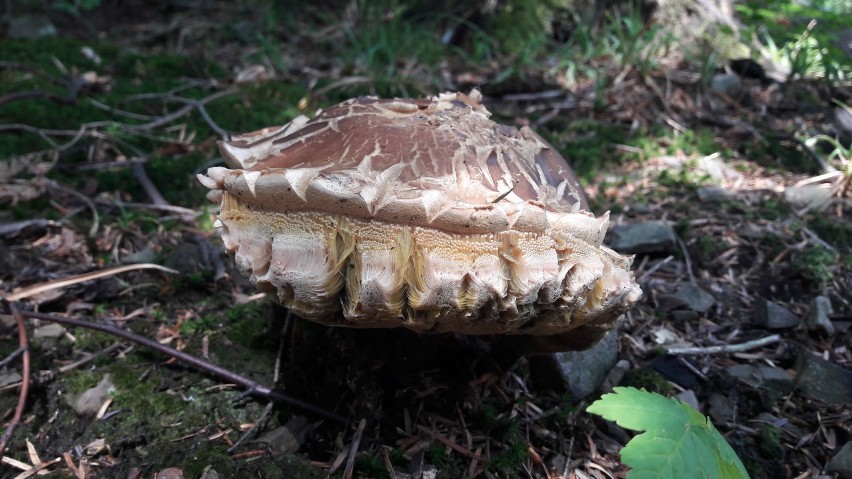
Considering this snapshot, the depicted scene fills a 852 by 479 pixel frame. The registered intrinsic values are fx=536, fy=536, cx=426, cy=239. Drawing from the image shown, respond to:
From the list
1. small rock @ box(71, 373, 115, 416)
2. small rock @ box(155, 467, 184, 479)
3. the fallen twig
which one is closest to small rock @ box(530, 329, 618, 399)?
small rock @ box(155, 467, 184, 479)

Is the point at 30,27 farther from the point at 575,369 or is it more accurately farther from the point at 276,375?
the point at 575,369

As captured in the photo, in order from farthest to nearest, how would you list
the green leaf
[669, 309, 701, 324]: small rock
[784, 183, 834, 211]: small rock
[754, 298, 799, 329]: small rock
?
1. [784, 183, 834, 211]: small rock
2. [669, 309, 701, 324]: small rock
3. [754, 298, 799, 329]: small rock
4. the green leaf

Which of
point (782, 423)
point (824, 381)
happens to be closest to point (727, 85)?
point (824, 381)

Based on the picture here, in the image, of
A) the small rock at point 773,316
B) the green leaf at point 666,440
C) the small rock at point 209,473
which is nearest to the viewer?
the green leaf at point 666,440

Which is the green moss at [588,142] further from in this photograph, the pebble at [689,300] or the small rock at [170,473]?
the small rock at [170,473]

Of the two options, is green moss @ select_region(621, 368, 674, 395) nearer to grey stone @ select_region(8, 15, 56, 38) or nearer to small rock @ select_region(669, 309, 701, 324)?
small rock @ select_region(669, 309, 701, 324)

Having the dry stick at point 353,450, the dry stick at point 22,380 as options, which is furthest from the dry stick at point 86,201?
the dry stick at point 353,450

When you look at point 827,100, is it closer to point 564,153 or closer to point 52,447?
point 564,153
